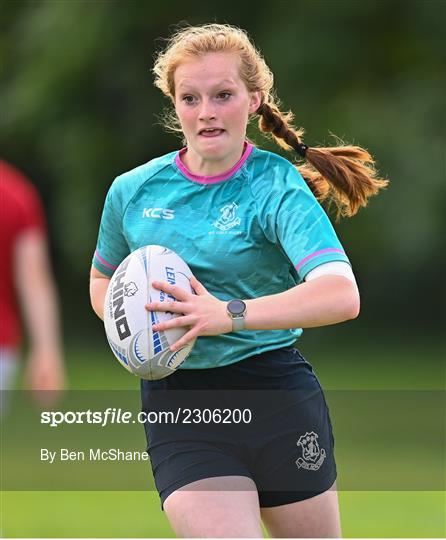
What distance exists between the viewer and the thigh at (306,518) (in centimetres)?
421

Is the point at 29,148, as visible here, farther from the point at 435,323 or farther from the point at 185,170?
the point at 185,170

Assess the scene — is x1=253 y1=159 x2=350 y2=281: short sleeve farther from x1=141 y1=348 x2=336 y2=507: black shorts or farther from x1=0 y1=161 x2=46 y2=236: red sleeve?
x1=0 y1=161 x2=46 y2=236: red sleeve

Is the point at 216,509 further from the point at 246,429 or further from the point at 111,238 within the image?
the point at 111,238

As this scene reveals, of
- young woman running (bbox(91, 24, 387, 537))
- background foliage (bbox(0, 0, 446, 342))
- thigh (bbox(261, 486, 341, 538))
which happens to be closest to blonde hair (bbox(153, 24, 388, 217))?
young woman running (bbox(91, 24, 387, 537))

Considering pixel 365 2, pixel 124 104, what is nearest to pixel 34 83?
pixel 124 104

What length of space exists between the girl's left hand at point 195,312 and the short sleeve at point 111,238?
0.51 metres

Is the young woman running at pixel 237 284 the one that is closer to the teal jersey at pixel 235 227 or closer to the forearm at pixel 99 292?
the teal jersey at pixel 235 227

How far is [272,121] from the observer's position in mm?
4715

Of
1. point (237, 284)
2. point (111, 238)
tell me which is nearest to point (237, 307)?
point (237, 284)

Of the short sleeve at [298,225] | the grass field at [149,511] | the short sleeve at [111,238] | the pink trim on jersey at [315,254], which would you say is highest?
the short sleeve at [111,238]

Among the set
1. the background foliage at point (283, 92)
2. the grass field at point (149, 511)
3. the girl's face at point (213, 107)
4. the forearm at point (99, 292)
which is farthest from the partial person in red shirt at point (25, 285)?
the background foliage at point (283, 92)

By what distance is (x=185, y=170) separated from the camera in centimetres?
434

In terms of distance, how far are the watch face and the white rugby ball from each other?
7.9 inches

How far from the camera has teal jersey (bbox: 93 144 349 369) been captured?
13.4 ft
